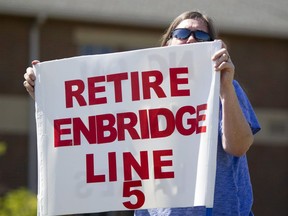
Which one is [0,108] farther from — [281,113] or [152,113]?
[152,113]

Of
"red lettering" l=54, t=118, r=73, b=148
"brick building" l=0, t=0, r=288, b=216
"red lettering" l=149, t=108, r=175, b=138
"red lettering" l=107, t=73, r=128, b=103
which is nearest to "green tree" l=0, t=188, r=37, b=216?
"red lettering" l=54, t=118, r=73, b=148

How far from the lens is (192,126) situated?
3828mm

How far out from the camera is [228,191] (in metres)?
3.73

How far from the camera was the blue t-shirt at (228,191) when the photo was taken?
12.2 feet

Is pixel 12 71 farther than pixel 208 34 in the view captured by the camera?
Yes

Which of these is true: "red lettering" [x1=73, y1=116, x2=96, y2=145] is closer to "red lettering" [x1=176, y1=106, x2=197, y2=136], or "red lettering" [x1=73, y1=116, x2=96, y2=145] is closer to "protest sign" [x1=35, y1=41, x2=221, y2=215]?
"protest sign" [x1=35, y1=41, x2=221, y2=215]

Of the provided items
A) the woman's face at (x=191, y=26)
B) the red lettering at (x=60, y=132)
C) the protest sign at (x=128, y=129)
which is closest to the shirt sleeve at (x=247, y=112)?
the protest sign at (x=128, y=129)

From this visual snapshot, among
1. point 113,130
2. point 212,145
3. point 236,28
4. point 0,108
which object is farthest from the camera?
point 236,28

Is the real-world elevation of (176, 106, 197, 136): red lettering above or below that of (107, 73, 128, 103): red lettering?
below

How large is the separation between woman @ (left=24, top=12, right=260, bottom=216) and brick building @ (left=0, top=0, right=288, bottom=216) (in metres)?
11.2

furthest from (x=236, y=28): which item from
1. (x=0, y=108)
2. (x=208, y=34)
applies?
(x=208, y=34)

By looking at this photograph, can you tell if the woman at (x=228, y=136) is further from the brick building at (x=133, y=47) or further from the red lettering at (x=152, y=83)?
the brick building at (x=133, y=47)

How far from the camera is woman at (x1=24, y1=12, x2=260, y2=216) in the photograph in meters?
3.64

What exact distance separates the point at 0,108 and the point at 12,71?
0.70 meters
